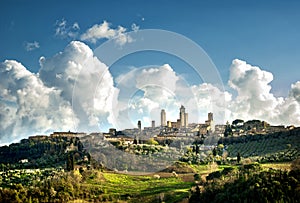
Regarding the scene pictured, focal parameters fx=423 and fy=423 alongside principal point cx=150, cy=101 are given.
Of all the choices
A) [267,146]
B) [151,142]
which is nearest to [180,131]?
[151,142]

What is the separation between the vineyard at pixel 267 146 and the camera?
51106 millimetres

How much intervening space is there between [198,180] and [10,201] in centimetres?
1812

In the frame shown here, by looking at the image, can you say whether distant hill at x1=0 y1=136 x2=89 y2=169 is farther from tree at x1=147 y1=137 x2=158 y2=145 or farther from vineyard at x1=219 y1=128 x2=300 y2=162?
vineyard at x1=219 y1=128 x2=300 y2=162

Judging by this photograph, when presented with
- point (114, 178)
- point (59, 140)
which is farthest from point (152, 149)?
point (59, 140)

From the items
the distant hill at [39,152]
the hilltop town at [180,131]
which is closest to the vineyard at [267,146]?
the hilltop town at [180,131]

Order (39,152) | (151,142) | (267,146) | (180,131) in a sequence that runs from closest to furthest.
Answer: (267,146) → (39,152) → (151,142) → (180,131)

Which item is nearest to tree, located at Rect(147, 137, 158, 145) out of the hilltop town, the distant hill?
the hilltop town

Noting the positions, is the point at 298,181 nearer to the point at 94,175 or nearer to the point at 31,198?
the point at 31,198

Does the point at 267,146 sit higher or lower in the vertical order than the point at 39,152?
higher

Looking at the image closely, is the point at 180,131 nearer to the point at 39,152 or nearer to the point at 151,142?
the point at 151,142

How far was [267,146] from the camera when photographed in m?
63.0

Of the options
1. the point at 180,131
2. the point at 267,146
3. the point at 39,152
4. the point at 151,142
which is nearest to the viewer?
the point at 267,146

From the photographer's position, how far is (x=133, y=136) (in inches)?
2958

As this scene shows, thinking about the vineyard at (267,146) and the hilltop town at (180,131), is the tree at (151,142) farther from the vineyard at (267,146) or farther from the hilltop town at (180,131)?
the vineyard at (267,146)
